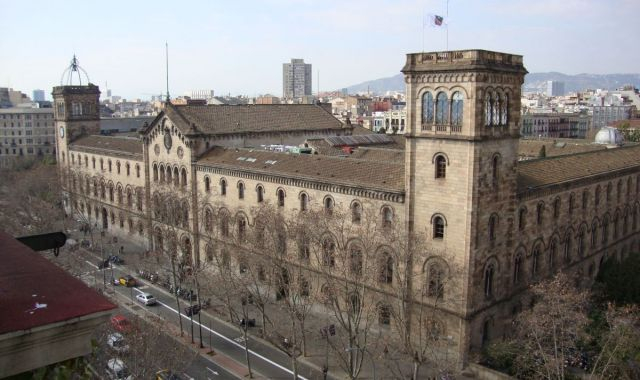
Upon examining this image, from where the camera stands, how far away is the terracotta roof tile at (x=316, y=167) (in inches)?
1944

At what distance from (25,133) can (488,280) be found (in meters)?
133

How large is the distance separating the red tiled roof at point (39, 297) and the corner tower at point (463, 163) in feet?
116

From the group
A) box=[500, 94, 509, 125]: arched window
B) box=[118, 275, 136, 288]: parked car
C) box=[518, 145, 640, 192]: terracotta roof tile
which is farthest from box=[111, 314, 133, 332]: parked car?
box=[518, 145, 640, 192]: terracotta roof tile

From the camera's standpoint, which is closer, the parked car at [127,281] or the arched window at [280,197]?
the arched window at [280,197]

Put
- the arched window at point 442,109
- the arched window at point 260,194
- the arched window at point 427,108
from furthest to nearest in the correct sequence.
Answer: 1. the arched window at point 260,194
2. the arched window at point 427,108
3. the arched window at point 442,109

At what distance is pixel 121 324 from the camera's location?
43062 mm

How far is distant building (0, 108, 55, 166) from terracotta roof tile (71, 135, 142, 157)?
184ft

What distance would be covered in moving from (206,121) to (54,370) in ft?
207

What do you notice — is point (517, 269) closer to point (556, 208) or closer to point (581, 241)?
point (556, 208)

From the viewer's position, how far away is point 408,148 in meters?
45.9

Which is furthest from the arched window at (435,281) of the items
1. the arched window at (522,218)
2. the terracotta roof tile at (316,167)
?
the arched window at (522,218)

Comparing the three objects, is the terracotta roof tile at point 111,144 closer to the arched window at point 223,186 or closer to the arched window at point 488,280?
the arched window at point 223,186

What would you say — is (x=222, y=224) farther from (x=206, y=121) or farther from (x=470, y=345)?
(x=470, y=345)

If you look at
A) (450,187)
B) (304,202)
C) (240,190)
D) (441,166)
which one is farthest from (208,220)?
(450,187)
